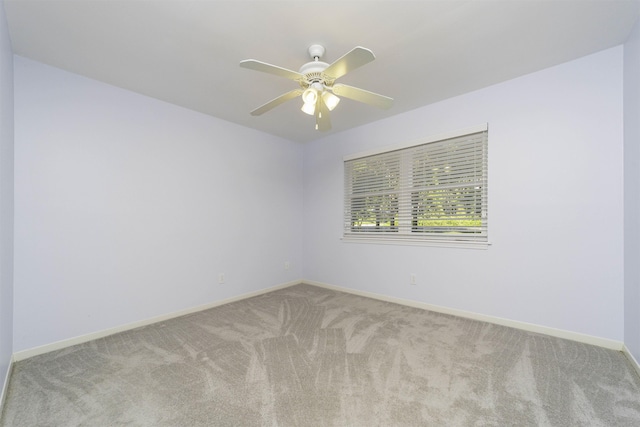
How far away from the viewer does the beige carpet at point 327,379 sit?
147cm

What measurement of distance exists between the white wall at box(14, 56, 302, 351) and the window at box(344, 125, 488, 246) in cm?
153

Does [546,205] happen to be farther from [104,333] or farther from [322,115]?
[104,333]

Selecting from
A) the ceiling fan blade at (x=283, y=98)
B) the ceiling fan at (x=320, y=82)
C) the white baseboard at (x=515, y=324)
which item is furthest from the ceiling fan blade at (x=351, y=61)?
the white baseboard at (x=515, y=324)

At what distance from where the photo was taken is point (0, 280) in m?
1.58

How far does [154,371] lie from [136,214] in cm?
159

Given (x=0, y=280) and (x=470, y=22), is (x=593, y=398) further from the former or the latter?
(x=0, y=280)

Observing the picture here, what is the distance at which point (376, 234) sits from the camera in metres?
3.71

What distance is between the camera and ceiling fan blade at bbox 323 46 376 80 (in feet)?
4.78

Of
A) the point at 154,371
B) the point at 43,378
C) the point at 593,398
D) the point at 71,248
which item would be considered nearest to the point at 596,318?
the point at 593,398

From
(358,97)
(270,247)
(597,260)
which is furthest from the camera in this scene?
(270,247)

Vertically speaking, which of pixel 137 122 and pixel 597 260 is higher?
pixel 137 122

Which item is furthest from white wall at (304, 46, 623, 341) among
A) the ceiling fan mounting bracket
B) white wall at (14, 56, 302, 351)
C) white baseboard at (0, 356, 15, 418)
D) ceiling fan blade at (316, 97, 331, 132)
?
white baseboard at (0, 356, 15, 418)

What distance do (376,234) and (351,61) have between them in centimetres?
251

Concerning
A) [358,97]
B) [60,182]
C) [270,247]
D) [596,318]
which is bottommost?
[596,318]
